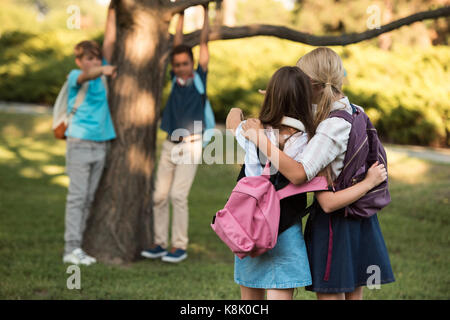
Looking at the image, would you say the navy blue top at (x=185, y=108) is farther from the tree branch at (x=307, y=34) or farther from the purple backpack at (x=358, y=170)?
the purple backpack at (x=358, y=170)

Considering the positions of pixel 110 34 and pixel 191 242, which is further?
pixel 191 242

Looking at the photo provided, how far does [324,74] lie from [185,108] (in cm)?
264

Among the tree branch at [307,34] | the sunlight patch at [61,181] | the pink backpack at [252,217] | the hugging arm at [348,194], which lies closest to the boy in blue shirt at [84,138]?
the tree branch at [307,34]

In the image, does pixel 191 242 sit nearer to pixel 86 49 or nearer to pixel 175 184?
pixel 175 184

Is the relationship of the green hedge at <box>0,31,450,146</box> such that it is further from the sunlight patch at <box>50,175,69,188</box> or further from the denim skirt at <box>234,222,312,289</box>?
the denim skirt at <box>234,222,312,289</box>

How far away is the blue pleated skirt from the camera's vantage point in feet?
9.14

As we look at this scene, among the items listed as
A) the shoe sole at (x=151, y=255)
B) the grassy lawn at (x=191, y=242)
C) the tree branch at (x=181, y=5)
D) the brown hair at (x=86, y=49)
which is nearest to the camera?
the grassy lawn at (x=191, y=242)

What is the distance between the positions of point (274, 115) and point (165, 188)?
2.93 m

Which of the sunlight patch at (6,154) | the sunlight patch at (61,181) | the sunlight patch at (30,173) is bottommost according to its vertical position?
the sunlight patch at (61,181)

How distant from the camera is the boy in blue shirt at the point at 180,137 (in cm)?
531

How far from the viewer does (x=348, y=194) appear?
2.73m

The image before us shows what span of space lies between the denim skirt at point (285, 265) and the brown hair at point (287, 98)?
0.51 meters

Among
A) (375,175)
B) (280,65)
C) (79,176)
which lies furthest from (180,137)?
(280,65)

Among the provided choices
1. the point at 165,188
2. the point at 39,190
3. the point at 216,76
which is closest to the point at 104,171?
the point at 165,188
